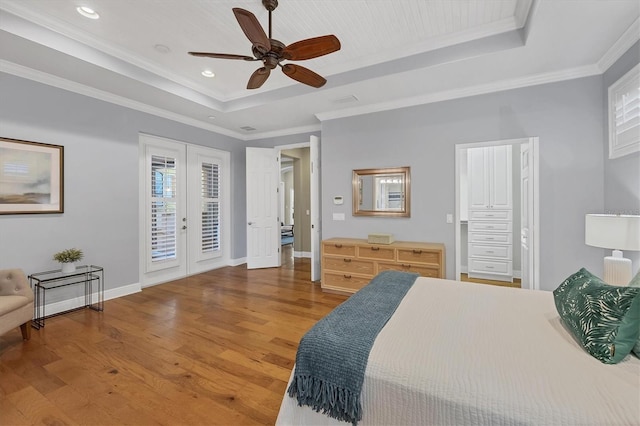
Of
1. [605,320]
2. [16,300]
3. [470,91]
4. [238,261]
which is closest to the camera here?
[605,320]

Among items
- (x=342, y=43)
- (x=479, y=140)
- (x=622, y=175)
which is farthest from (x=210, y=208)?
(x=622, y=175)

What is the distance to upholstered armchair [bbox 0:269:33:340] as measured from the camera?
2.40 meters

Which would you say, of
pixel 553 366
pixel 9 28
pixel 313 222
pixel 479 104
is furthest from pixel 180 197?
pixel 553 366

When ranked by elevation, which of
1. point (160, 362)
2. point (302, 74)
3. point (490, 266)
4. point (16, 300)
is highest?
point (302, 74)

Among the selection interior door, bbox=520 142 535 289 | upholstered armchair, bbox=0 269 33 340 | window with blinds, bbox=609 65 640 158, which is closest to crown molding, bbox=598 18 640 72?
window with blinds, bbox=609 65 640 158

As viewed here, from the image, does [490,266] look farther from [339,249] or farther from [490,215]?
[339,249]

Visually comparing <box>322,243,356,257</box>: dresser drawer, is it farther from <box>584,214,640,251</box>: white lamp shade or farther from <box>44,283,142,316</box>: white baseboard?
<box>44,283,142,316</box>: white baseboard

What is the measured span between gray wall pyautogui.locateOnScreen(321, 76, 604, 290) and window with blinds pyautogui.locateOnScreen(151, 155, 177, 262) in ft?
8.39

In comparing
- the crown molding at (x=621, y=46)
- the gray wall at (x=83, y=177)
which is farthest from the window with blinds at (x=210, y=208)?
the crown molding at (x=621, y=46)

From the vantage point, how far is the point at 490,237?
461cm

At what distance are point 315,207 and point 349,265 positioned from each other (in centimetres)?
124

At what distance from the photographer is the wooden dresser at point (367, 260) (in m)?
3.52

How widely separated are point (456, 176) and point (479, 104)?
927mm

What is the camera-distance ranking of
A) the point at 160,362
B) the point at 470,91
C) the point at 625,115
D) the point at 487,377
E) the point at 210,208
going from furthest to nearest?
the point at 210,208 < the point at 470,91 < the point at 625,115 < the point at 160,362 < the point at 487,377
